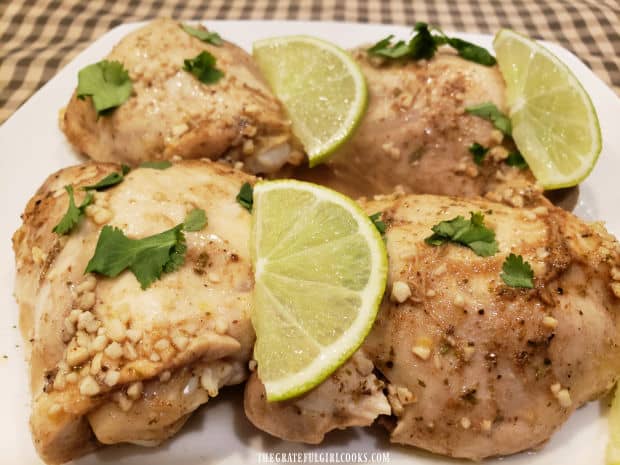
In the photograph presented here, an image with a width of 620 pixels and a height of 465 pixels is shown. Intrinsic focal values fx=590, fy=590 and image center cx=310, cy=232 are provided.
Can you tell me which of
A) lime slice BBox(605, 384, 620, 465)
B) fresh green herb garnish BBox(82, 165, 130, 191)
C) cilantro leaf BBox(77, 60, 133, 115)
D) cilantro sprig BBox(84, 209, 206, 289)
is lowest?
lime slice BBox(605, 384, 620, 465)

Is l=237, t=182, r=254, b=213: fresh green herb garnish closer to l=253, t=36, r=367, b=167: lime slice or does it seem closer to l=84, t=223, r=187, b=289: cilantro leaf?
l=84, t=223, r=187, b=289: cilantro leaf

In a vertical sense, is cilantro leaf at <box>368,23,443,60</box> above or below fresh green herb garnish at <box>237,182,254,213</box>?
below

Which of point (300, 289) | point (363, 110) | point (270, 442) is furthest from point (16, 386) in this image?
point (363, 110)

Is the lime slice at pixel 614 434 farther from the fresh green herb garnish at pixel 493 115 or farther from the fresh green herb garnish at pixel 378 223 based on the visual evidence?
the fresh green herb garnish at pixel 493 115

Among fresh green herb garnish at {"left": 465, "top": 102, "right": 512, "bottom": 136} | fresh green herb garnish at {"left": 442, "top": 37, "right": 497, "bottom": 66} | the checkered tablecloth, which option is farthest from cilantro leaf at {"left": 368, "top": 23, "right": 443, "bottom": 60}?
the checkered tablecloth

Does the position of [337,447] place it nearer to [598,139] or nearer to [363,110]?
[363,110]

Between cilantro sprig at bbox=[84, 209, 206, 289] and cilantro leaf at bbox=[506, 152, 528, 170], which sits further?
cilantro leaf at bbox=[506, 152, 528, 170]
